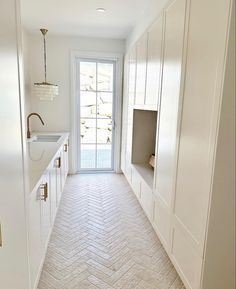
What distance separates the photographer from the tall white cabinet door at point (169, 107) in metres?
1.76

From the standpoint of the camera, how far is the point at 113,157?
4586 millimetres

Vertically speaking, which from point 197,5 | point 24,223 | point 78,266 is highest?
point 197,5

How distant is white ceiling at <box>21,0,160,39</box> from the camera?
269 cm

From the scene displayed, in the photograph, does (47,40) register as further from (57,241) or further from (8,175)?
(8,175)

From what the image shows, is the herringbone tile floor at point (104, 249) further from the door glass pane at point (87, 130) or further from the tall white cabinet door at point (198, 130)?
the door glass pane at point (87, 130)

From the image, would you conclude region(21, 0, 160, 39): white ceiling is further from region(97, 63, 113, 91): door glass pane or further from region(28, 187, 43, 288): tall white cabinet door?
region(28, 187, 43, 288): tall white cabinet door

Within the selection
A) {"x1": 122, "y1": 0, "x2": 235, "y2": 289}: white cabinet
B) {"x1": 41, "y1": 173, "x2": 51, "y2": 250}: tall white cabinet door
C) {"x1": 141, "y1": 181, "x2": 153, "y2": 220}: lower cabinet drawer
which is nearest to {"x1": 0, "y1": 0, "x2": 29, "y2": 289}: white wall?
→ {"x1": 41, "y1": 173, "x2": 51, "y2": 250}: tall white cabinet door

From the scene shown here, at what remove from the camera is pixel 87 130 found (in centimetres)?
441

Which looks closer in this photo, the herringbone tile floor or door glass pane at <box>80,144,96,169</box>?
the herringbone tile floor

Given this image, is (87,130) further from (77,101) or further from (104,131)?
(77,101)

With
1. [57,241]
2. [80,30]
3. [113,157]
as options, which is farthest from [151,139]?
[80,30]

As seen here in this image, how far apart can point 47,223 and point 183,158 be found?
1.41 meters

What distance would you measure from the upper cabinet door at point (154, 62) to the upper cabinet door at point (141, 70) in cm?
16

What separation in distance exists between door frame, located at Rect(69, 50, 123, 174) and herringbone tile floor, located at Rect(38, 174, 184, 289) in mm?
1148
